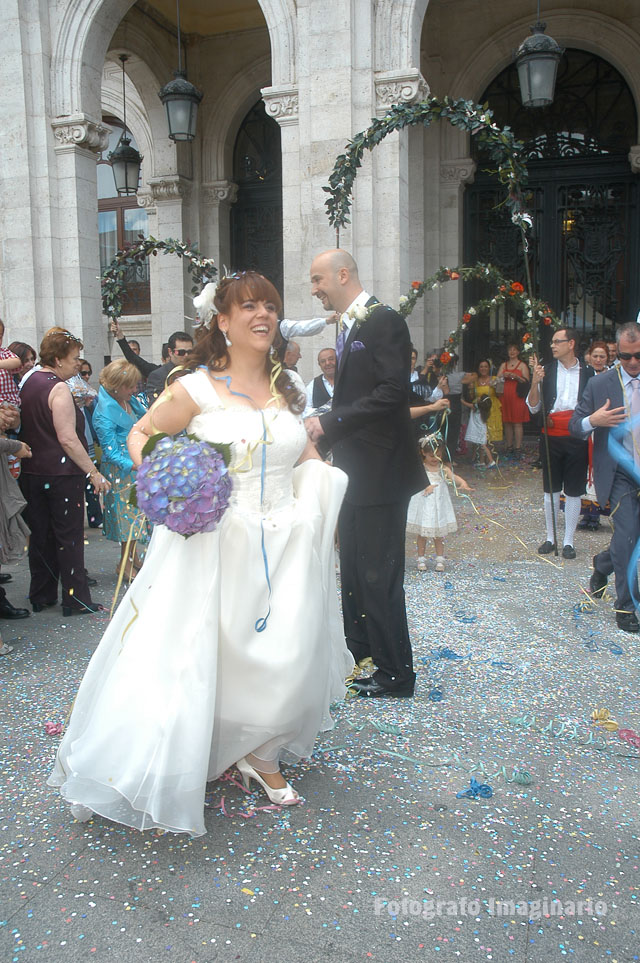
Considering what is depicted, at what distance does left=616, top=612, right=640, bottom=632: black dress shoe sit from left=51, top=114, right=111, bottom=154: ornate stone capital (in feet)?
30.2

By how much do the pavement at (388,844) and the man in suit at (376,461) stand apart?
0.36m

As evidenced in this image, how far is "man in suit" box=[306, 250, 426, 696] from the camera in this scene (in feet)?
12.9

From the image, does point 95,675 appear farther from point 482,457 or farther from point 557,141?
point 557,141

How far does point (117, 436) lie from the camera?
20.2 ft

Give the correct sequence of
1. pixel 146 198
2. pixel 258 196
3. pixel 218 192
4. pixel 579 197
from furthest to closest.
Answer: pixel 258 196, pixel 146 198, pixel 218 192, pixel 579 197

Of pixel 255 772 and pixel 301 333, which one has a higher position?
pixel 301 333

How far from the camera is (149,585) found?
9.48 ft

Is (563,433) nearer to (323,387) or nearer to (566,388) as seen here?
(566,388)

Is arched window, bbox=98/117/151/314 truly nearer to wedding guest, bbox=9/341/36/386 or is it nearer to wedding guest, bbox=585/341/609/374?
wedding guest, bbox=9/341/36/386

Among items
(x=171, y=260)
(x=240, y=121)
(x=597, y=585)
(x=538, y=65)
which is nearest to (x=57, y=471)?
(x=597, y=585)

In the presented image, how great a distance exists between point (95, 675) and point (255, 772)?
757mm

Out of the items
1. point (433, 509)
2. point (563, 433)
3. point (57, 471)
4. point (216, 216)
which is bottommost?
point (433, 509)

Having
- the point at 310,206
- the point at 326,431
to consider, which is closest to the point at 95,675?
the point at 326,431

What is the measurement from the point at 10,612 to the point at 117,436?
155cm
